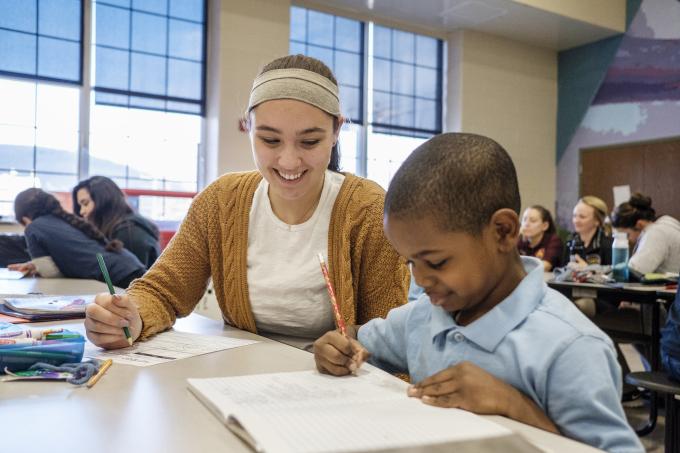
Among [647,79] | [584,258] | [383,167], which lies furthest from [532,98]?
[584,258]

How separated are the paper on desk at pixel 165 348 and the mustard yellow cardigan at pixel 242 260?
0.42ft

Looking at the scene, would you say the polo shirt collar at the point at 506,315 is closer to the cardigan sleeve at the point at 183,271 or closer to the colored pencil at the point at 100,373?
the colored pencil at the point at 100,373

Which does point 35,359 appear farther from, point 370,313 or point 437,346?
point 370,313

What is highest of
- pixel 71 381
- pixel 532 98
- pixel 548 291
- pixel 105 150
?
pixel 532 98

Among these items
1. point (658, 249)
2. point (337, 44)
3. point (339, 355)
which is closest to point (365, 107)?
point (337, 44)

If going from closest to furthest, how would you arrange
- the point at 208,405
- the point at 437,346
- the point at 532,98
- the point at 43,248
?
the point at 208,405, the point at 437,346, the point at 43,248, the point at 532,98

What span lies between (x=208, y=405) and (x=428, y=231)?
0.36m

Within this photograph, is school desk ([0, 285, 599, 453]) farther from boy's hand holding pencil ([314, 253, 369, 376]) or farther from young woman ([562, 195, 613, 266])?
young woman ([562, 195, 613, 266])

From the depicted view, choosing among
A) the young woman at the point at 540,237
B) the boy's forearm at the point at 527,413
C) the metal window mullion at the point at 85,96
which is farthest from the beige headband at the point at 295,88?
the metal window mullion at the point at 85,96

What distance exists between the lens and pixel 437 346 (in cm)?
89

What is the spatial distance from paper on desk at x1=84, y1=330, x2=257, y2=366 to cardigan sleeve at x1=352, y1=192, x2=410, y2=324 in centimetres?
33

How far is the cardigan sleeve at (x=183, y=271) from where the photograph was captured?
1360 millimetres

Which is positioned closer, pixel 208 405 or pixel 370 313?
pixel 208 405

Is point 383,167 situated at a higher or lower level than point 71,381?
higher
